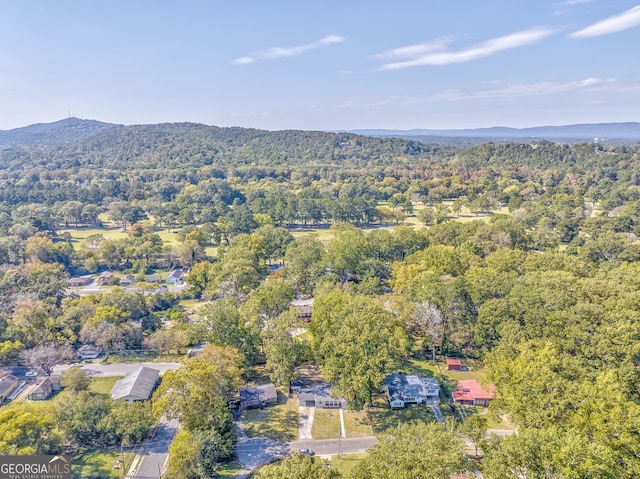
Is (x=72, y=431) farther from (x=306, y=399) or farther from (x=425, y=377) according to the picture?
(x=425, y=377)

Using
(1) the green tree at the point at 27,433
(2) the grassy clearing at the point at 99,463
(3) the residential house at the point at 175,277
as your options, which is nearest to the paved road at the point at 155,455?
(2) the grassy clearing at the point at 99,463

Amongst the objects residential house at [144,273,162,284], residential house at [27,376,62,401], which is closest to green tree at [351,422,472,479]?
residential house at [27,376,62,401]

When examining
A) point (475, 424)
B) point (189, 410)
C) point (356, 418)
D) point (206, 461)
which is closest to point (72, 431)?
point (189, 410)

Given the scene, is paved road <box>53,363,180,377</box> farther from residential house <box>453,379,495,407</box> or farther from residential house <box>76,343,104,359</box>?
residential house <box>453,379,495,407</box>

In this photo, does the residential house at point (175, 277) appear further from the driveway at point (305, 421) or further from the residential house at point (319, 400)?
the driveway at point (305, 421)

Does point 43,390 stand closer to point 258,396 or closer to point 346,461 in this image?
point 258,396
